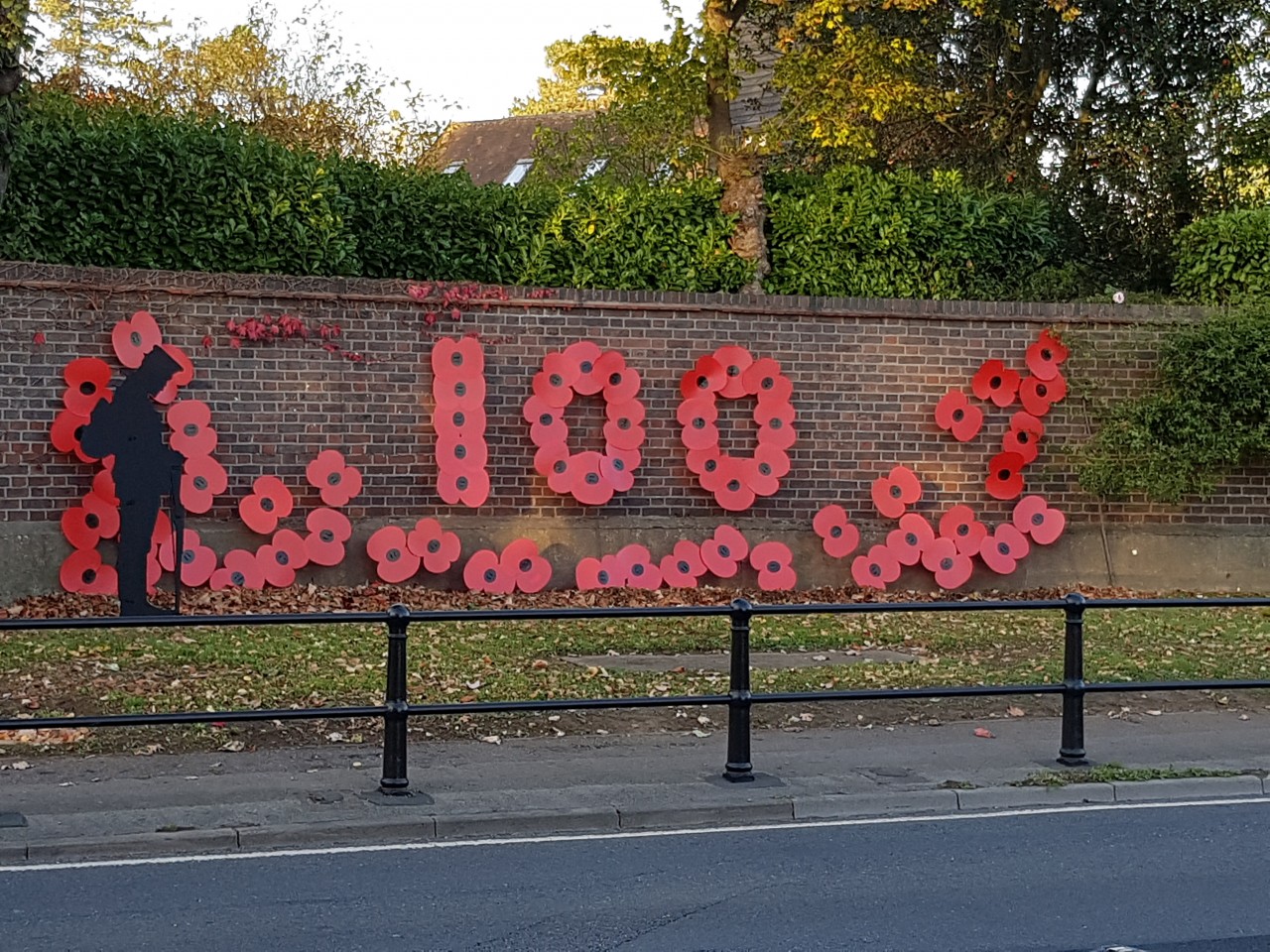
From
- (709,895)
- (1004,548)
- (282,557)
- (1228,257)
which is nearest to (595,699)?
(709,895)

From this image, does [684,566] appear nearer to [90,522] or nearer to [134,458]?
[134,458]

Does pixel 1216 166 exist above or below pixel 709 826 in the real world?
above

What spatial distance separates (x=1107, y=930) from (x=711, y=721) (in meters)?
4.61

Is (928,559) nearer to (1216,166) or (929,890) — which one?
(1216,166)

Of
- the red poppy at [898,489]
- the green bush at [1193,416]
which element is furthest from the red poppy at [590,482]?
the green bush at [1193,416]

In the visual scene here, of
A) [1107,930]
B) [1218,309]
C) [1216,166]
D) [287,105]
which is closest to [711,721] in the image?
[1107,930]

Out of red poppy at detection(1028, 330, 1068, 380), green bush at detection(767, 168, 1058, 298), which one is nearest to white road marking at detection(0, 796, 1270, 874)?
red poppy at detection(1028, 330, 1068, 380)

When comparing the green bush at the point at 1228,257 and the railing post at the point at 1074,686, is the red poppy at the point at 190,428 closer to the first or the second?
the railing post at the point at 1074,686

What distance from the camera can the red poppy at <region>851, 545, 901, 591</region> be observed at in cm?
1594

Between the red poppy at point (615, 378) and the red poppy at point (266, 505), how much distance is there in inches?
121

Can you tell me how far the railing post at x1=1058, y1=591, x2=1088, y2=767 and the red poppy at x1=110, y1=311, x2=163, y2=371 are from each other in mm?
8375

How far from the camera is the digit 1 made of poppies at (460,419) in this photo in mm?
15062

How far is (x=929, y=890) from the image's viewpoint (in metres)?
6.92

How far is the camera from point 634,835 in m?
8.03
